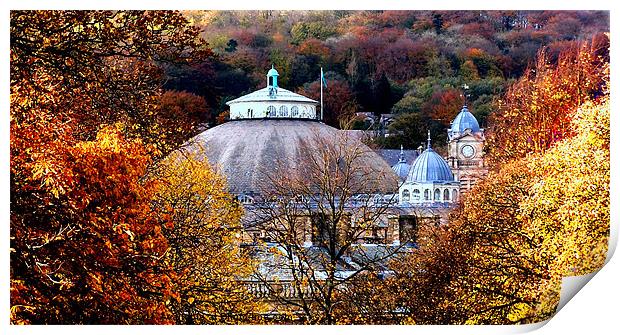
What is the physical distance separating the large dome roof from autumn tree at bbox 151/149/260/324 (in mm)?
175

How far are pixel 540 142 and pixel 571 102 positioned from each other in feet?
Answer: 2.19

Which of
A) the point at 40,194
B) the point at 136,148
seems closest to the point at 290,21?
the point at 136,148

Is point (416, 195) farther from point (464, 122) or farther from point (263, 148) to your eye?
point (263, 148)

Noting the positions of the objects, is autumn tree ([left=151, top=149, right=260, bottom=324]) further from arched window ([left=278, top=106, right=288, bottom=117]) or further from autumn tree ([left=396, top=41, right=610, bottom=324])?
autumn tree ([left=396, top=41, right=610, bottom=324])

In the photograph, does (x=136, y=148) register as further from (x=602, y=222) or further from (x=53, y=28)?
(x=602, y=222)

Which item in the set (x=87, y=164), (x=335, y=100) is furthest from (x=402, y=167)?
(x=87, y=164)

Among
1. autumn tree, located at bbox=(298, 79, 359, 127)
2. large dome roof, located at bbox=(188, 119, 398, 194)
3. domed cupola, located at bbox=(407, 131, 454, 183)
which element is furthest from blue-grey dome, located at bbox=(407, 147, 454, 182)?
autumn tree, located at bbox=(298, 79, 359, 127)

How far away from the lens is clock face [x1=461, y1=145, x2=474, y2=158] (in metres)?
16.7

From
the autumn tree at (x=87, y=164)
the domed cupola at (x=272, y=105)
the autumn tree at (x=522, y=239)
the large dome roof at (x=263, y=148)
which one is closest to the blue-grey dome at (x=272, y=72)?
the domed cupola at (x=272, y=105)

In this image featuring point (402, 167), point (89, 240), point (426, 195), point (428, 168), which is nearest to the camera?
point (89, 240)

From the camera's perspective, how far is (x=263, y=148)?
16.3 meters

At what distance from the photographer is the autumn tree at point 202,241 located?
1619 cm

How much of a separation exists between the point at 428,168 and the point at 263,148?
2070 mm

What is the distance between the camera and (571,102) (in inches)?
674
